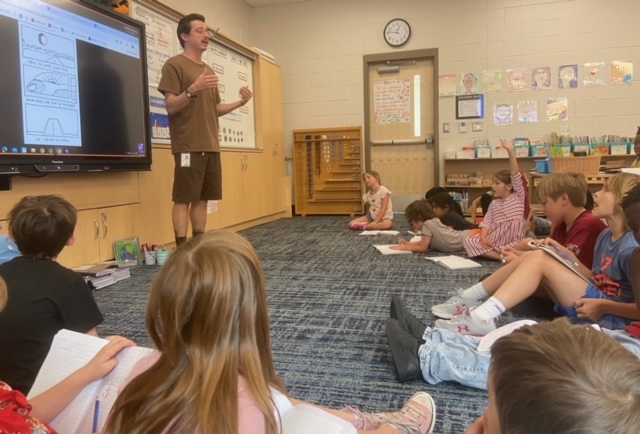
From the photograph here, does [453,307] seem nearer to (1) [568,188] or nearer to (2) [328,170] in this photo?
(1) [568,188]

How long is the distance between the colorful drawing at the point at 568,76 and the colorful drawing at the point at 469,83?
885 mm

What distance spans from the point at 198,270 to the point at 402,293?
1848 millimetres

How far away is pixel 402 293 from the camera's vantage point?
7.96ft

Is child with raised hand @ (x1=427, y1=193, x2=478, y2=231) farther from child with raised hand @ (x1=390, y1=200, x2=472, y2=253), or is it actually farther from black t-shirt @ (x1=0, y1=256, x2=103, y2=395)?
black t-shirt @ (x1=0, y1=256, x2=103, y2=395)

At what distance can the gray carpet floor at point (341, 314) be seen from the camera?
4.53ft

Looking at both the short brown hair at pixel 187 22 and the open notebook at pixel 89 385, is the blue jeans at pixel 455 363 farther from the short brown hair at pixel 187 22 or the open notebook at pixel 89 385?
the short brown hair at pixel 187 22

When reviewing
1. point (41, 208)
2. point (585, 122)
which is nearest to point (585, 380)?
point (41, 208)

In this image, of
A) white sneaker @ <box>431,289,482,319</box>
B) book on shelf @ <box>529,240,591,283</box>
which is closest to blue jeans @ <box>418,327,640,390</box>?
book on shelf @ <box>529,240,591,283</box>

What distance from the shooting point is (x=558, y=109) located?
18.2 ft

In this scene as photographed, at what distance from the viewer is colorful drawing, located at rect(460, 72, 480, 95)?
5.75 metres

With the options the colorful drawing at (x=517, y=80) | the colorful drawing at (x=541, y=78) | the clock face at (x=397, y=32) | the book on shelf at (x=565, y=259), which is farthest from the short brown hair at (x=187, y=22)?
the colorful drawing at (x=541, y=78)

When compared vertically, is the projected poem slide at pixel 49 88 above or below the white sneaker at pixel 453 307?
above

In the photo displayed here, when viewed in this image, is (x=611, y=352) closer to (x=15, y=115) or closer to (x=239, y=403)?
(x=239, y=403)

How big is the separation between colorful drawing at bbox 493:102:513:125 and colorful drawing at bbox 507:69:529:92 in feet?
0.61
